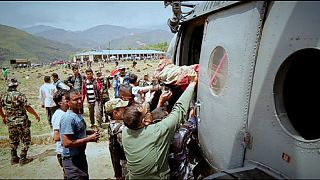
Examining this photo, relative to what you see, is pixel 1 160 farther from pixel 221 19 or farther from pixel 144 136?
pixel 221 19

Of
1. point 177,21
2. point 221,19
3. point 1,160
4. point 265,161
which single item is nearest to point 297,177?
point 265,161

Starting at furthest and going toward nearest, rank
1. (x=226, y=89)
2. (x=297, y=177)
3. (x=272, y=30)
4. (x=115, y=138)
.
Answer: (x=115, y=138), (x=226, y=89), (x=272, y=30), (x=297, y=177)

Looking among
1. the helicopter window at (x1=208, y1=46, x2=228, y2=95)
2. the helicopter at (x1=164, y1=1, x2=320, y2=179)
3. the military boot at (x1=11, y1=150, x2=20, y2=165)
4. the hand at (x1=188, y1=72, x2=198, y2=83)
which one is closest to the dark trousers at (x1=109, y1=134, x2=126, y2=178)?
the helicopter at (x1=164, y1=1, x2=320, y2=179)

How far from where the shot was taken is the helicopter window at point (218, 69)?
296 centimetres

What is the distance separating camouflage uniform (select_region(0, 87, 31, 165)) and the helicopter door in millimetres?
4542

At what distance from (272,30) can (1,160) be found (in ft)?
23.0

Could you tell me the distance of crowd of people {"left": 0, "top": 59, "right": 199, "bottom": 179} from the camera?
266 cm

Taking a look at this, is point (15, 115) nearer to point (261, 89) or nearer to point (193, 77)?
point (193, 77)

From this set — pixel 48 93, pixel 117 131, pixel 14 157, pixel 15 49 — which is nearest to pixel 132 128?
pixel 117 131

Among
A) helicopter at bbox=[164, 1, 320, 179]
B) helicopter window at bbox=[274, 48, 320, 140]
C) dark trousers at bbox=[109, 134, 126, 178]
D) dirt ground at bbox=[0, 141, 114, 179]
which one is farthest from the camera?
dirt ground at bbox=[0, 141, 114, 179]

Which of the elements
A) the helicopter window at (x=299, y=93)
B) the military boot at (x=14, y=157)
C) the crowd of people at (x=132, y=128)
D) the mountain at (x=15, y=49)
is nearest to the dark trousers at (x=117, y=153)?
the crowd of people at (x=132, y=128)

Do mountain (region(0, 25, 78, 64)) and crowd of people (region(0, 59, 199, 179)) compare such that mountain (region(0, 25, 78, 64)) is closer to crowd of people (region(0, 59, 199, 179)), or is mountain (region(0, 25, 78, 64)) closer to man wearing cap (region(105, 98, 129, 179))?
crowd of people (region(0, 59, 199, 179))

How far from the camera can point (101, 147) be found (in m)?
7.21

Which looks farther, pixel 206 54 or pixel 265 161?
pixel 206 54
